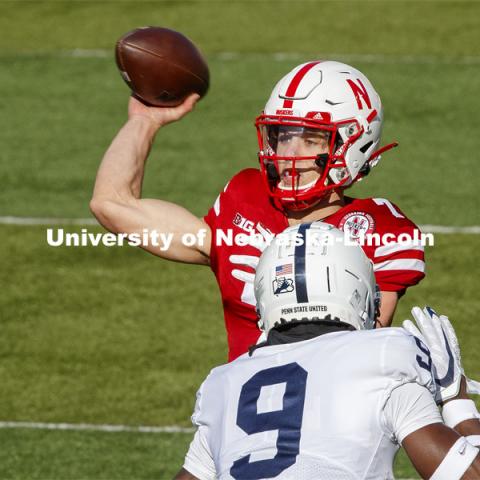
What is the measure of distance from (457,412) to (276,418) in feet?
2.01

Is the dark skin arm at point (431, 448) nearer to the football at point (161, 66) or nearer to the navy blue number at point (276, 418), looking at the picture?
the navy blue number at point (276, 418)

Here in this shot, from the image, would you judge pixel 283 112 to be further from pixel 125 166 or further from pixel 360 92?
pixel 125 166

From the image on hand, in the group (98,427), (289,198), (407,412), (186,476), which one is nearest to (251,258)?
(289,198)

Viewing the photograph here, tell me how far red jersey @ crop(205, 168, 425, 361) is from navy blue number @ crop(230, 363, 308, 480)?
2.95 ft

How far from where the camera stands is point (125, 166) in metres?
4.51

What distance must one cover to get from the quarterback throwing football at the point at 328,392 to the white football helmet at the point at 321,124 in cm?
75

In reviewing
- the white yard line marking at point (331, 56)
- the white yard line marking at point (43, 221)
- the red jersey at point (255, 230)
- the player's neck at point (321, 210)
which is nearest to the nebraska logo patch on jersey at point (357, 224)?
the red jersey at point (255, 230)

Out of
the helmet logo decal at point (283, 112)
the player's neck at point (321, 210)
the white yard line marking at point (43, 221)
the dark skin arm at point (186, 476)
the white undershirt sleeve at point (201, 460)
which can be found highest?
the helmet logo decal at point (283, 112)

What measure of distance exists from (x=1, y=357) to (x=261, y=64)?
658cm

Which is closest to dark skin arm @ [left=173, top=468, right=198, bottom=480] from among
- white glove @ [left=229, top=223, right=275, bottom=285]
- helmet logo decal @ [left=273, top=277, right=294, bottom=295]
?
helmet logo decal @ [left=273, top=277, right=294, bottom=295]

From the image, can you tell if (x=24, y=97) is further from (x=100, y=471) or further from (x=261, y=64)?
(x=100, y=471)

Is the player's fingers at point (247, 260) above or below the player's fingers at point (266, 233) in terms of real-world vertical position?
below

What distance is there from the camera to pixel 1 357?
307 inches

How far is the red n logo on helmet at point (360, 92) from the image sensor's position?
4473mm
